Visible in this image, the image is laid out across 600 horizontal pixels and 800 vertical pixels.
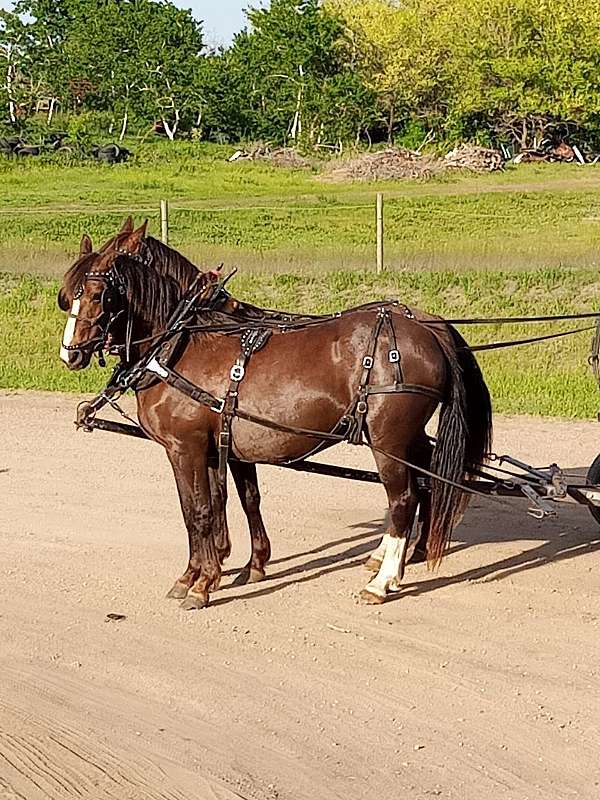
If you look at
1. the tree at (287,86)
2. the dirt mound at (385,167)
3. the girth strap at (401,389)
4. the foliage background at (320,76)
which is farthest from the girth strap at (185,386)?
the tree at (287,86)

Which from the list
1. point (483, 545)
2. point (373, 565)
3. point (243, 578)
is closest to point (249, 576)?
point (243, 578)

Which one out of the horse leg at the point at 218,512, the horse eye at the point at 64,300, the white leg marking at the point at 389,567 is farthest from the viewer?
the horse leg at the point at 218,512

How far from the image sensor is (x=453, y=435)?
6.92m

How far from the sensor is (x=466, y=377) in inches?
283

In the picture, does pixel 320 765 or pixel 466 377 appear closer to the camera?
pixel 320 765

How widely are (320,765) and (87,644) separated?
1950 millimetres

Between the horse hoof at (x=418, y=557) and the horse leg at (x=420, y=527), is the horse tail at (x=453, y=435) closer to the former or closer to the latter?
the horse leg at (x=420, y=527)

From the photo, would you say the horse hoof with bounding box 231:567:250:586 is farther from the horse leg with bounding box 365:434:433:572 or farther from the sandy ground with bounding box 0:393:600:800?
the horse leg with bounding box 365:434:433:572

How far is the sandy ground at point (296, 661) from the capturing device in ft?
16.5

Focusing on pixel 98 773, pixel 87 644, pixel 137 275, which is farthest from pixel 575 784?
pixel 137 275

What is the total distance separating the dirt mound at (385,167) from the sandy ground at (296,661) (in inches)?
1314

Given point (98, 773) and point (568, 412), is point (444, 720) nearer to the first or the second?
point (98, 773)

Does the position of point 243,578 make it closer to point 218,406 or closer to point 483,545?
point 218,406

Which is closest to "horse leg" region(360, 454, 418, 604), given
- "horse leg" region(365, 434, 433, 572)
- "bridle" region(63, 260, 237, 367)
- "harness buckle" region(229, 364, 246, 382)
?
"horse leg" region(365, 434, 433, 572)
